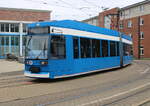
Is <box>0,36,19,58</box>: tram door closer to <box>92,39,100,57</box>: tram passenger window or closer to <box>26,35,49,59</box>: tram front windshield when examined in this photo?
<box>92,39,100,57</box>: tram passenger window

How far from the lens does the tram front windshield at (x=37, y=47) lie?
10.5 metres

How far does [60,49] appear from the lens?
35.9ft

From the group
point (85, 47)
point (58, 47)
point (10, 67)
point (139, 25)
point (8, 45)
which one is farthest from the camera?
point (139, 25)

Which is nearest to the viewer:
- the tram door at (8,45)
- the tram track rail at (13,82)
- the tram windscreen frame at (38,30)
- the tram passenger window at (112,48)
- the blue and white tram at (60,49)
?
the tram track rail at (13,82)

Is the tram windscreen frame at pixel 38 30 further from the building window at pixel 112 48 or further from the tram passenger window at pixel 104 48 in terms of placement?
the building window at pixel 112 48

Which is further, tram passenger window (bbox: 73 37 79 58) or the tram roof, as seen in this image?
tram passenger window (bbox: 73 37 79 58)

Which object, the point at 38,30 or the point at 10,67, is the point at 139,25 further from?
the point at 38,30

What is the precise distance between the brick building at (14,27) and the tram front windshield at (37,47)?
2465 centimetres

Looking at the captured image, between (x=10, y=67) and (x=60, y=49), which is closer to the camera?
(x=60, y=49)

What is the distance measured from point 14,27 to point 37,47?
2717 cm

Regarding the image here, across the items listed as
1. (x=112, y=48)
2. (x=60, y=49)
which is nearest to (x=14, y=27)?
(x=112, y=48)

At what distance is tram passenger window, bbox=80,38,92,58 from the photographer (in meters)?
12.7

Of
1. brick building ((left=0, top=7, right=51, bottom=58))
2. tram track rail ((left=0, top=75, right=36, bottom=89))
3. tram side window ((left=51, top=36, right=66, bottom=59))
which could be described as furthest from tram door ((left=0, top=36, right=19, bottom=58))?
tram side window ((left=51, top=36, right=66, bottom=59))

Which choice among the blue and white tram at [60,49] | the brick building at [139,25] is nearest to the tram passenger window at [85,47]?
the blue and white tram at [60,49]
